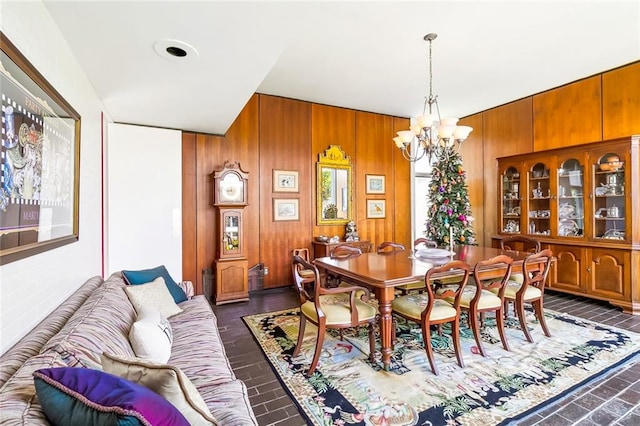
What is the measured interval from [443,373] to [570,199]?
3.69 m

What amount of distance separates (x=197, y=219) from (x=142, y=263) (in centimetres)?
92

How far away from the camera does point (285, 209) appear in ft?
16.7

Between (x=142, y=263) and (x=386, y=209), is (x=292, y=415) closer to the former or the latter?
(x=142, y=263)

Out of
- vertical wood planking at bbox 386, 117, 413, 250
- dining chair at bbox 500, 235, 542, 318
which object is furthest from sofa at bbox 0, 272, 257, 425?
vertical wood planking at bbox 386, 117, 413, 250

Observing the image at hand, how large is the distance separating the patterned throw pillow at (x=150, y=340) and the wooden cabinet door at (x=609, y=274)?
16.6ft

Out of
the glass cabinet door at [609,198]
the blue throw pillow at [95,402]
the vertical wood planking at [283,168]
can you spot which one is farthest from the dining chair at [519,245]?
the blue throw pillow at [95,402]

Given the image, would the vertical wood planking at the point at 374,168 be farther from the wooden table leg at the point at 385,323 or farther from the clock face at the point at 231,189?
the wooden table leg at the point at 385,323

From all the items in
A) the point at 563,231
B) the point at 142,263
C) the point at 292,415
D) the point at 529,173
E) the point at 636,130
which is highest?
the point at 636,130

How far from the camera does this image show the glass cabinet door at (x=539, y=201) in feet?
15.7

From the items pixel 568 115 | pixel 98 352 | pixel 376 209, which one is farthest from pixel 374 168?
pixel 98 352

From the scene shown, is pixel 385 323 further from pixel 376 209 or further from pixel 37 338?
pixel 376 209

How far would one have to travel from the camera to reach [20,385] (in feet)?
3.16

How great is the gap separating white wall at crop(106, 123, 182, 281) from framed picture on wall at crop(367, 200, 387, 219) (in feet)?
10.7

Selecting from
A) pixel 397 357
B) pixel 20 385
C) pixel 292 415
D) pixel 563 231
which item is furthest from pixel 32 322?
pixel 563 231
